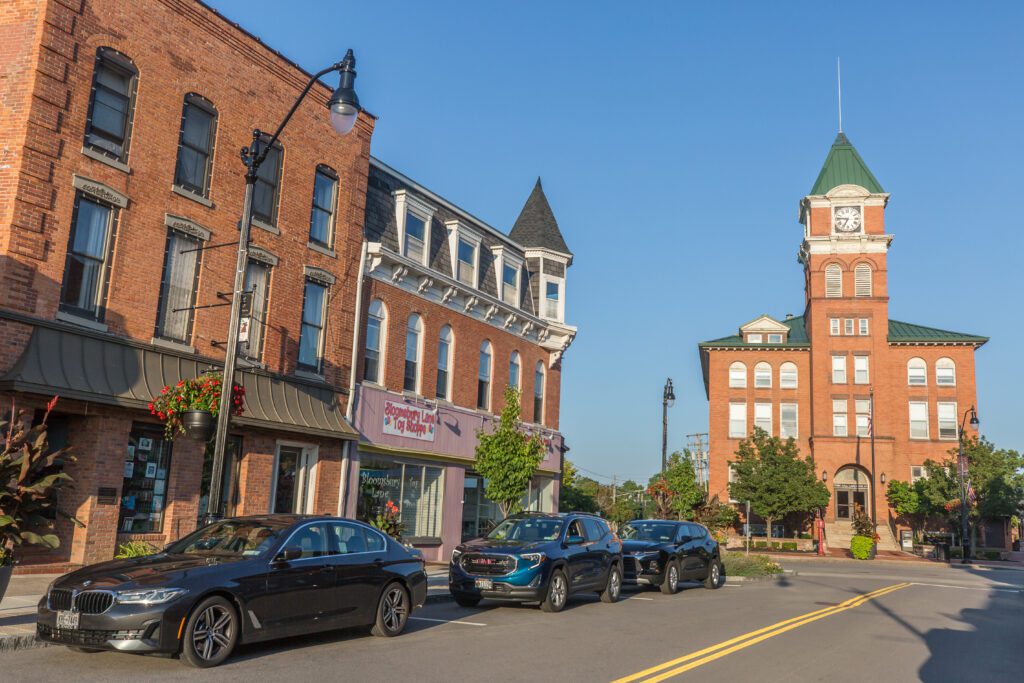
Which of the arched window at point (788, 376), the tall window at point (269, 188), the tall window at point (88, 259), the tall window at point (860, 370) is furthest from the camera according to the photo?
the arched window at point (788, 376)

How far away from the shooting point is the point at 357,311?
75.2 feet

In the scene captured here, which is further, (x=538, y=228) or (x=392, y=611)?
(x=538, y=228)

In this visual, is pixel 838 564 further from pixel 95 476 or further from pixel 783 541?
pixel 95 476

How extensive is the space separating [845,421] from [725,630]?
46.7 meters

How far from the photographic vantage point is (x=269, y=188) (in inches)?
807

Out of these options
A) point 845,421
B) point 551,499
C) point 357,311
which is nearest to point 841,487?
point 845,421

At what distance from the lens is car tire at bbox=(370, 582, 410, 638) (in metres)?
11.1

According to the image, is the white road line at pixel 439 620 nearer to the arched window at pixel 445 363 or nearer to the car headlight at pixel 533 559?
the car headlight at pixel 533 559

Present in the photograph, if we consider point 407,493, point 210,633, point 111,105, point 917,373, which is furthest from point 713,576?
point 917,373

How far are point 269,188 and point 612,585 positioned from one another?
11757 mm

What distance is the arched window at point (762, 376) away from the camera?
59.6 meters

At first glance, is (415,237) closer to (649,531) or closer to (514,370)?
(514,370)

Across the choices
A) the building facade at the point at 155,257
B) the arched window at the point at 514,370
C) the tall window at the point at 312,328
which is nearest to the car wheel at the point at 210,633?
the building facade at the point at 155,257

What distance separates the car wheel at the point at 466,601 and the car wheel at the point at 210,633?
6.30m
